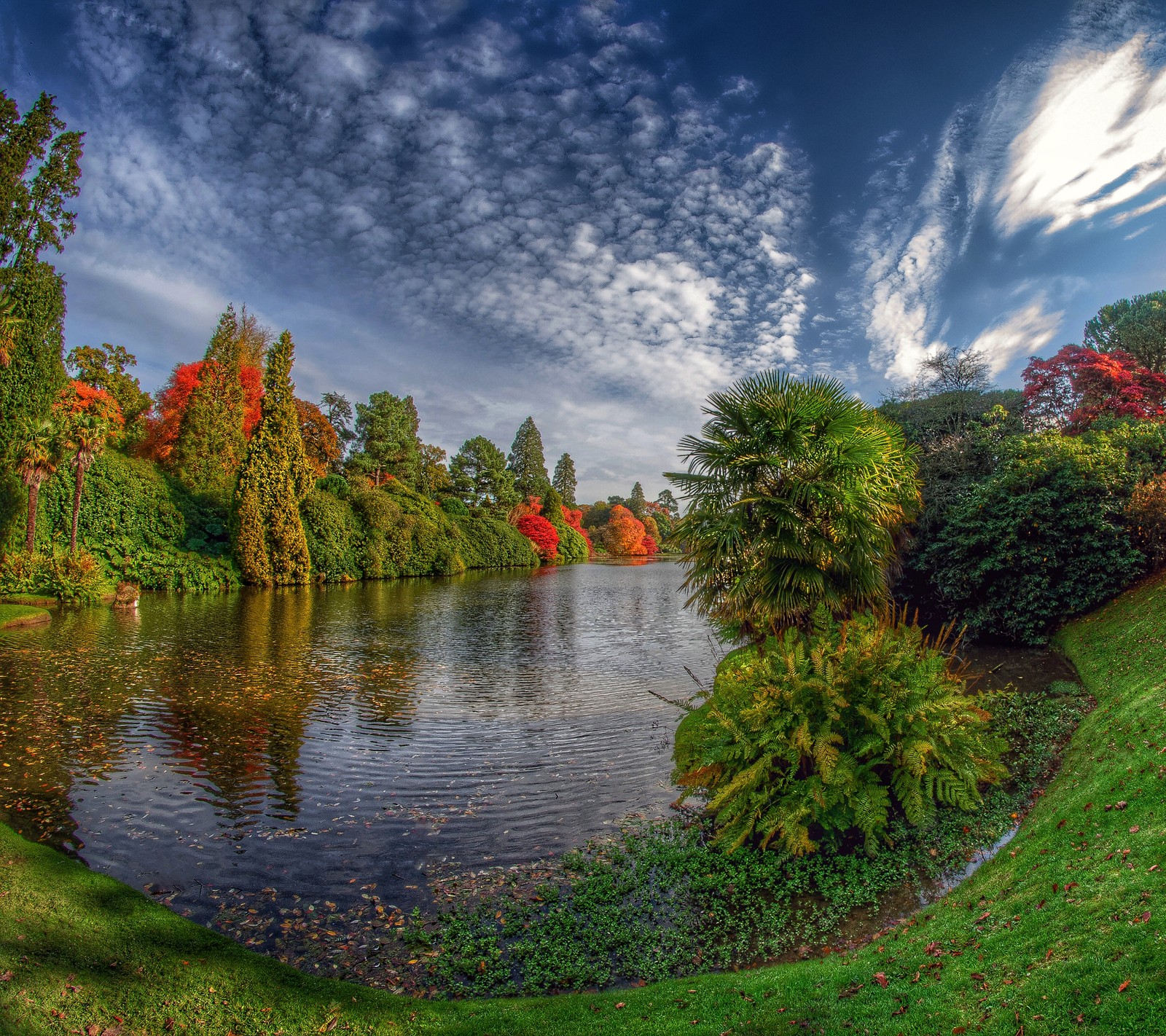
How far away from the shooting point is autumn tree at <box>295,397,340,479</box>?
159 ft

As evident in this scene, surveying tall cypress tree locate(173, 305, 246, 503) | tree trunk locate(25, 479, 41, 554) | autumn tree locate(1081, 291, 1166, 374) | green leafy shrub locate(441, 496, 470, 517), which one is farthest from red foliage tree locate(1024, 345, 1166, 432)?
green leafy shrub locate(441, 496, 470, 517)

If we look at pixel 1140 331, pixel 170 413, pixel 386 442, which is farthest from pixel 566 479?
pixel 1140 331

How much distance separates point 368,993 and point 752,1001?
243 cm

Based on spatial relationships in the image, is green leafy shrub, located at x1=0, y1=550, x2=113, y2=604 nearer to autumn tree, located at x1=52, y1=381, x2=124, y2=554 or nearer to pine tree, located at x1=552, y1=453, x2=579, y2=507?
autumn tree, located at x1=52, y1=381, x2=124, y2=554

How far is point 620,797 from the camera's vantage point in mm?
7453

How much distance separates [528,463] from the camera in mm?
73625

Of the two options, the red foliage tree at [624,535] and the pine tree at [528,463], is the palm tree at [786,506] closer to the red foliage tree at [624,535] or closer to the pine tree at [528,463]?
the pine tree at [528,463]

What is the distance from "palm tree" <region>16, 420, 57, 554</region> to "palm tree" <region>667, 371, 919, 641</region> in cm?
2469

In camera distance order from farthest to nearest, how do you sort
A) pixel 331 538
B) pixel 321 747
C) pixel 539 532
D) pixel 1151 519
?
pixel 539 532
pixel 331 538
pixel 1151 519
pixel 321 747

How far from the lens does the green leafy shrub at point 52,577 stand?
70.9ft

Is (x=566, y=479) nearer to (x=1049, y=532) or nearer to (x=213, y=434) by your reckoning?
(x=213, y=434)

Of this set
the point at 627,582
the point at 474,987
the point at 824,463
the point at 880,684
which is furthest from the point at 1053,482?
the point at 627,582

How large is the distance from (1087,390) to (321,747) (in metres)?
22.6

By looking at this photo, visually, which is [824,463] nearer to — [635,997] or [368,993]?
[635,997]
